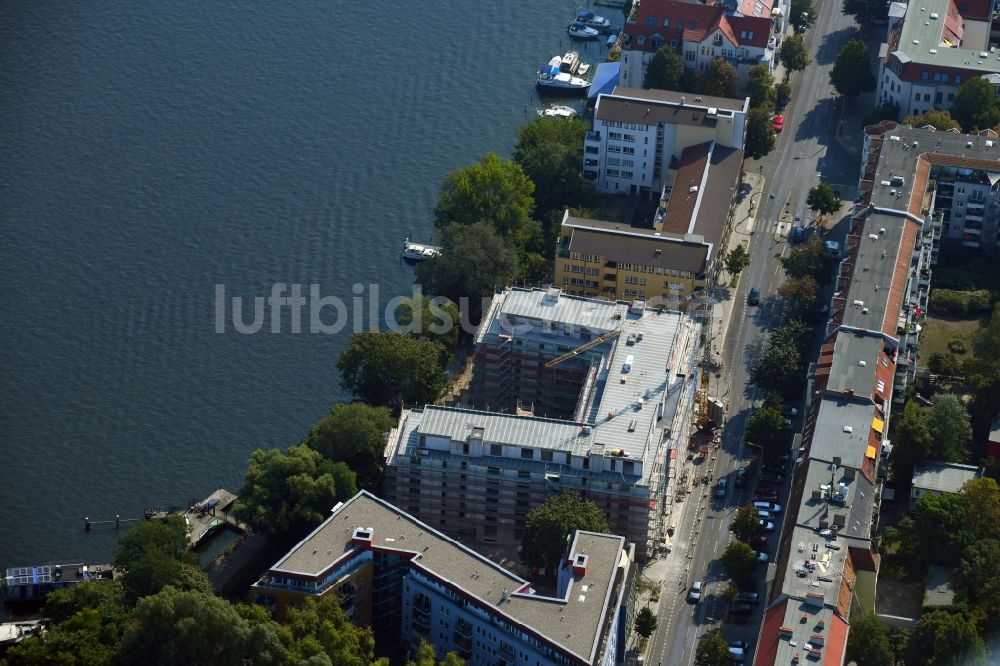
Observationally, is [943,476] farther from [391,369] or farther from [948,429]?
[391,369]

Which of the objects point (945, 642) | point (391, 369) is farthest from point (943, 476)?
point (391, 369)

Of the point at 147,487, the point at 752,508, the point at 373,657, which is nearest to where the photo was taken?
the point at 373,657

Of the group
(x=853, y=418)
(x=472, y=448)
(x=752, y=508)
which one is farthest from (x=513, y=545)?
(x=853, y=418)

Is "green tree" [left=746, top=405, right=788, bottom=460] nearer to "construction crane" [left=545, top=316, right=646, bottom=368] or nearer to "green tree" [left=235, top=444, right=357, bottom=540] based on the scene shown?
"construction crane" [left=545, top=316, right=646, bottom=368]

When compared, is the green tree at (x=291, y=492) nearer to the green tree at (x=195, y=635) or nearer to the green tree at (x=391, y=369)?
the green tree at (x=391, y=369)

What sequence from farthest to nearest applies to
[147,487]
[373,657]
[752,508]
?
[147,487]
[752,508]
[373,657]

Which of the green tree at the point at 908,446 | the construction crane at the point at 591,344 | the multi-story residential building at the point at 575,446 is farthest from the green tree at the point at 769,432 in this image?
the construction crane at the point at 591,344

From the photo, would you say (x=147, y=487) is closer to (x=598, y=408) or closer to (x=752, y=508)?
(x=598, y=408)
